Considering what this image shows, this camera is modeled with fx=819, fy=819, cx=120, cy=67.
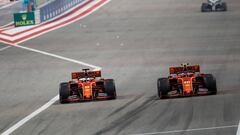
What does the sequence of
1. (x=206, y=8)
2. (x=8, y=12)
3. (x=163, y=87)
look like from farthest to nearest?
(x=8, y=12) → (x=206, y=8) → (x=163, y=87)

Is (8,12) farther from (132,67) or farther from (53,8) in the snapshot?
(132,67)

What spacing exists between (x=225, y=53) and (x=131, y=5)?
35.4 metres

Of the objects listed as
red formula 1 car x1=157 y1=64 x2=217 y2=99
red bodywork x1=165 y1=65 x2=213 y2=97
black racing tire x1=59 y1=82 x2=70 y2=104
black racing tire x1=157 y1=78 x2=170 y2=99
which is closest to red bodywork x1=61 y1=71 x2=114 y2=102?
black racing tire x1=59 y1=82 x2=70 y2=104

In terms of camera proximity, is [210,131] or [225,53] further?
[225,53]

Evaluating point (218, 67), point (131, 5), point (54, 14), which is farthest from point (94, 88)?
point (131, 5)

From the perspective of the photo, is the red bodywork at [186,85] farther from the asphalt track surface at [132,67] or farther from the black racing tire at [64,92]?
the black racing tire at [64,92]

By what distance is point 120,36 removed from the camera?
55406mm

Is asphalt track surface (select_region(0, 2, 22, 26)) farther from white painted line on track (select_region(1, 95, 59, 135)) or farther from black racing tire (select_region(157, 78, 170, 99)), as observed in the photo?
black racing tire (select_region(157, 78, 170, 99))

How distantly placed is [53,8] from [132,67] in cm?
3119

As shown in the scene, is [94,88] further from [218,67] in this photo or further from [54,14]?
[54,14]

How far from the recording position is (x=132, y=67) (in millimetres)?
40125

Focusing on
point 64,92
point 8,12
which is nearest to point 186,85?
point 64,92

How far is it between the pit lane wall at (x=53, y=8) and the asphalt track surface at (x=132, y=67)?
10.6 ft

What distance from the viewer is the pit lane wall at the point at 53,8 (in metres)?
67.1
